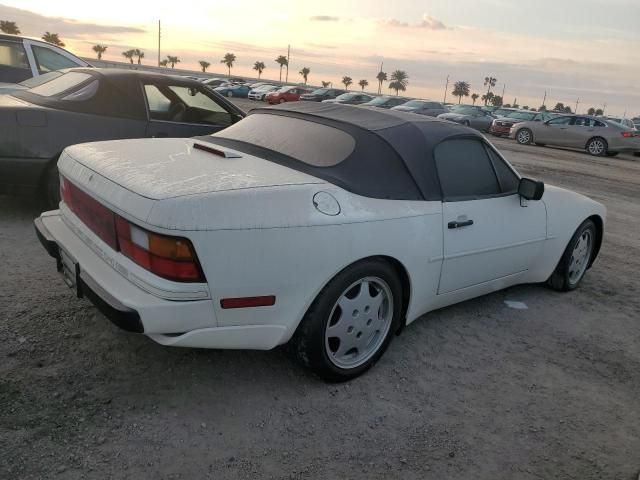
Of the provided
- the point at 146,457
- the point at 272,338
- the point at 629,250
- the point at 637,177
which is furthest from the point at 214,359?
the point at 637,177

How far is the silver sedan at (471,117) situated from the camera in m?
25.0

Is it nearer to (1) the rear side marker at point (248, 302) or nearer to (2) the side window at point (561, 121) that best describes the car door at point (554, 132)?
(2) the side window at point (561, 121)

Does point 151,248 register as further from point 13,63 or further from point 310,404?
point 13,63

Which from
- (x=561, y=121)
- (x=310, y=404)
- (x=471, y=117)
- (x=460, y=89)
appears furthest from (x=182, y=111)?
(x=460, y=89)

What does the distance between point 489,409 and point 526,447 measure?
310 mm

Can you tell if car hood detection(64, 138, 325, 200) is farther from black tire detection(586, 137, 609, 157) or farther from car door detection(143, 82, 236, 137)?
black tire detection(586, 137, 609, 157)

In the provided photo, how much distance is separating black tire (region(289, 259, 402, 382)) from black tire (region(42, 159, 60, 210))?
3256 millimetres

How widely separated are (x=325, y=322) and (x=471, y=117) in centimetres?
2564

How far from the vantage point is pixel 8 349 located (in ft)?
9.63

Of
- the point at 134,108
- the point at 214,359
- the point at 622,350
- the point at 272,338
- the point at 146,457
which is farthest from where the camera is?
the point at 134,108

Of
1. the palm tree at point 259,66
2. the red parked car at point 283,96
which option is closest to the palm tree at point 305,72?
the palm tree at point 259,66

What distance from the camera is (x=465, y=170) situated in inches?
139

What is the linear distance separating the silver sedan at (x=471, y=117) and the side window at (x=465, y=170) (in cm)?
2170

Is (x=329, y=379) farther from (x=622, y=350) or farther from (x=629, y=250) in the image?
(x=629, y=250)
